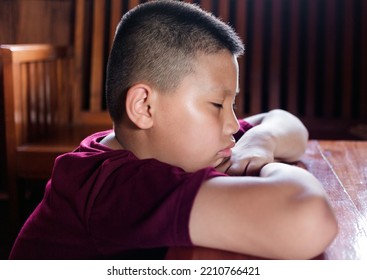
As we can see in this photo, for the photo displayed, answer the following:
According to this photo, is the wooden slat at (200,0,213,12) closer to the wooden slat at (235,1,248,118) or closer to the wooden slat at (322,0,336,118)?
the wooden slat at (235,1,248,118)

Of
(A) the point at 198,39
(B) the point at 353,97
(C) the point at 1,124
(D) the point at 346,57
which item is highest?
(A) the point at 198,39

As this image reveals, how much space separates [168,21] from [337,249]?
43 centimetres

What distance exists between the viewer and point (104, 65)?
2.45 m

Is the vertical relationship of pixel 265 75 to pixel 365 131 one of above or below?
above

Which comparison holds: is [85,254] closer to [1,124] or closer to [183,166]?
[183,166]

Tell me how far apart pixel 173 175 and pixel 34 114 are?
148 centimetres

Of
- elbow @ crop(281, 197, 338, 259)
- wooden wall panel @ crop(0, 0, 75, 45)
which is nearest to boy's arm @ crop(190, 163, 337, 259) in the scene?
elbow @ crop(281, 197, 338, 259)

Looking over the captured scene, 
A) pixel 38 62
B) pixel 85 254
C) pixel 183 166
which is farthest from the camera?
pixel 38 62

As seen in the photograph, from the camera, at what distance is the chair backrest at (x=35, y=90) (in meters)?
1.88

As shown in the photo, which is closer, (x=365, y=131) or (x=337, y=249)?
(x=337, y=249)

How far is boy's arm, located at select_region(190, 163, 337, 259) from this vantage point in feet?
2.09

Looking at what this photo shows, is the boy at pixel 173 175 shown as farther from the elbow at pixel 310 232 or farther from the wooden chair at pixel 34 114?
the wooden chair at pixel 34 114

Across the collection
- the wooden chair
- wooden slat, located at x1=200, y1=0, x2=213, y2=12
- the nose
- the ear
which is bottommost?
the wooden chair

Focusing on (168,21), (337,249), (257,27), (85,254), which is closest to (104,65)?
(257,27)
